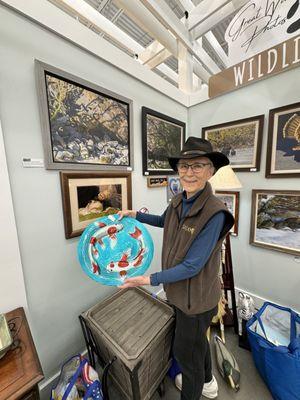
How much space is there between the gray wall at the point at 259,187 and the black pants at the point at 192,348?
1046 millimetres

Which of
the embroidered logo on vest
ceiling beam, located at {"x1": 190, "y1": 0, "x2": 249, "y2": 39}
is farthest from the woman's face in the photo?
ceiling beam, located at {"x1": 190, "y1": 0, "x2": 249, "y2": 39}

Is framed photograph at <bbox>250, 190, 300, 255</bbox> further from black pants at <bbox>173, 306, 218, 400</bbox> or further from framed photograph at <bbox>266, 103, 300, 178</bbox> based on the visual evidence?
black pants at <bbox>173, 306, 218, 400</bbox>

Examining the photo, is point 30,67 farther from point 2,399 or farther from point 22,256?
point 2,399

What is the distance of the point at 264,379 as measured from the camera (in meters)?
1.14

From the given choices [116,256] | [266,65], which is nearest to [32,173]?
[116,256]

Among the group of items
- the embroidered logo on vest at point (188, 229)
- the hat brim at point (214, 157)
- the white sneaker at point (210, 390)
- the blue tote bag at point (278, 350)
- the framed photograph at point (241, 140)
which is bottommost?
the white sneaker at point (210, 390)

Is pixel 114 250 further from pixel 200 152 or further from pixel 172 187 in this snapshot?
pixel 172 187

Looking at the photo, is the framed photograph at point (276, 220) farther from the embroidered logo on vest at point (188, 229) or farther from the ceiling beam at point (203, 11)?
the ceiling beam at point (203, 11)

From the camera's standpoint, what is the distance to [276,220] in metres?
1.51

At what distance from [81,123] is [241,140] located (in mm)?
1445

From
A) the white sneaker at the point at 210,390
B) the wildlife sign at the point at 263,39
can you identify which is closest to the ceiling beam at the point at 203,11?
the wildlife sign at the point at 263,39

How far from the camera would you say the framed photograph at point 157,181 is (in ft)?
5.27

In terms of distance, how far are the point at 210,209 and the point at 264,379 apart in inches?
53.0

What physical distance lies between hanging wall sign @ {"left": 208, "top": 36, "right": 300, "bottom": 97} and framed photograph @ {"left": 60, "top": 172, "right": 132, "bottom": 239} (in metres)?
1.08
